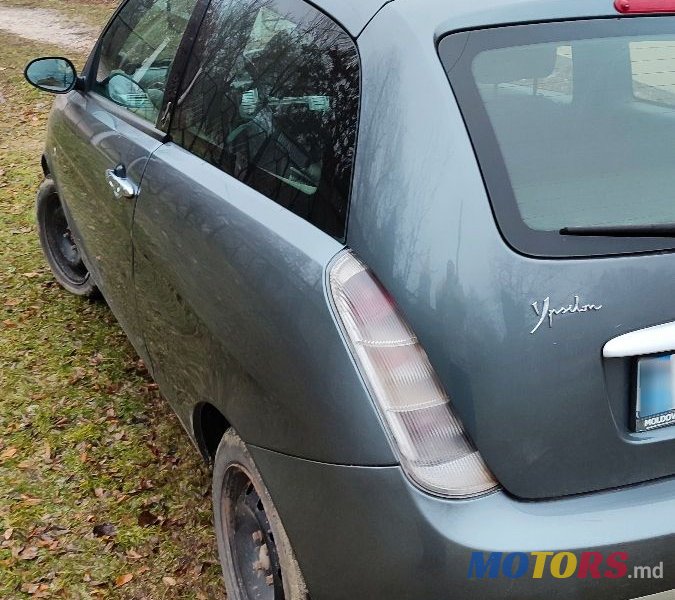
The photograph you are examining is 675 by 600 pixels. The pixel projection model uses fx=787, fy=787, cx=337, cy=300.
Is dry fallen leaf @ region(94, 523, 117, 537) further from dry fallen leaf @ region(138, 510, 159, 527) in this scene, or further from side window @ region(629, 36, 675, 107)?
side window @ region(629, 36, 675, 107)

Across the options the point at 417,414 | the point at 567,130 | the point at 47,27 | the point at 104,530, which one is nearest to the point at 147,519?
the point at 104,530

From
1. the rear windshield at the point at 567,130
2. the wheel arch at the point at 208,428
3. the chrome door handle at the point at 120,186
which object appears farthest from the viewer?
the chrome door handle at the point at 120,186

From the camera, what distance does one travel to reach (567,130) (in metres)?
1.73

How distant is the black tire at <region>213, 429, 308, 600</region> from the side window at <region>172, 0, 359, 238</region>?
69cm

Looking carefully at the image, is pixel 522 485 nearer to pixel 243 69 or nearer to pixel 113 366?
pixel 243 69

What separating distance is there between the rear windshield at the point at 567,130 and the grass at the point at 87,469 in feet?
5.60

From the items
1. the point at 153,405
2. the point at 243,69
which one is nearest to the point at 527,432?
the point at 243,69

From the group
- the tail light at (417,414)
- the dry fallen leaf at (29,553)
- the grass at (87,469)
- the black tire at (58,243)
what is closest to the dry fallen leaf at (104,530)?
the grass at (87,469)

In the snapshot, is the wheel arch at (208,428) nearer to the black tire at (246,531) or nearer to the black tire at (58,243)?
the black tire at (246,531)

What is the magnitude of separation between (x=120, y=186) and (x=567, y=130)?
159 centimetres

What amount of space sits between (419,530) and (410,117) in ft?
2.79

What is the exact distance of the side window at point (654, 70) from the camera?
75.0 inches

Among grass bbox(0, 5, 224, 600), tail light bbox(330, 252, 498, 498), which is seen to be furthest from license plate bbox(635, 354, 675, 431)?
grass bbox(0, 5, 224, 600)

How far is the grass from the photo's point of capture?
8.82 ft
